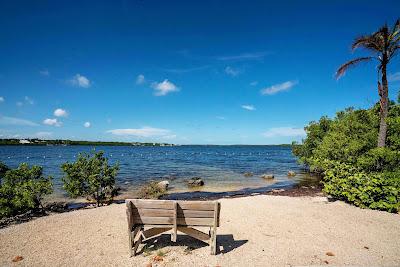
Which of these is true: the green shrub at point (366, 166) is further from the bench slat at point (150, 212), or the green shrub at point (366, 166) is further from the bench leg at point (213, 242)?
the bench slat at point (150, 212)

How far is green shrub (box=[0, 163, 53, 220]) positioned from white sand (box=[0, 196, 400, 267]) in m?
2.52

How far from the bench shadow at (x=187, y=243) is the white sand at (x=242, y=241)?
3cm

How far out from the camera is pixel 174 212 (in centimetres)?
629

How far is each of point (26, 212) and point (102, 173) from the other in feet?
13.3

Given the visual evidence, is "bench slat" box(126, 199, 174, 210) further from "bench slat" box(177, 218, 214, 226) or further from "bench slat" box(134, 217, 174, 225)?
"bench slat" box(177, 218, 214, 226)

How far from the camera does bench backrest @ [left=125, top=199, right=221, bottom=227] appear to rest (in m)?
6.33

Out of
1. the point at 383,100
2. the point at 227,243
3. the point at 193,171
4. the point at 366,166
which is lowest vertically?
the point at 193,171

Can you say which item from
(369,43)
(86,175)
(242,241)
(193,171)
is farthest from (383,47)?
(193,171)

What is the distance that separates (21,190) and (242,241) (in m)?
10.9

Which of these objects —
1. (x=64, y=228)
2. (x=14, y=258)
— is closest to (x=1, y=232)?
(x=64, y=228)

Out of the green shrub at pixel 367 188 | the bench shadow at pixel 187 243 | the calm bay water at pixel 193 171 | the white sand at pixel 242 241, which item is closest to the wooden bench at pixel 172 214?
the bench shadow at pixel 187 243

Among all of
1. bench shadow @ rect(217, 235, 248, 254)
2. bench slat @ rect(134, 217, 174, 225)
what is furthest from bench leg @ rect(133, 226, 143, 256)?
bench shadow @ rect(217, 235, 248, 254)

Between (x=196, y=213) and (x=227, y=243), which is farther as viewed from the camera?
(x=227, y=243)

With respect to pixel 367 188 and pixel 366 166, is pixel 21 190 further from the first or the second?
pixel 366 166
